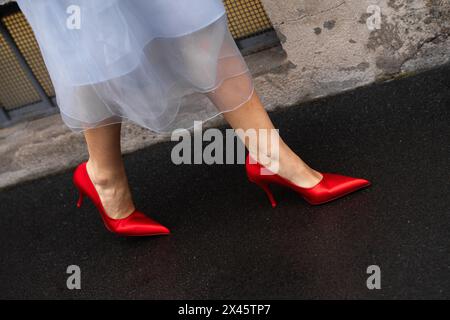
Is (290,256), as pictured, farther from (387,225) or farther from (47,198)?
(47,198)

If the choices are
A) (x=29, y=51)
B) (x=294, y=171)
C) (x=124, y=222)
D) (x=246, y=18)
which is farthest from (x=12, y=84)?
(x=294, y=171)

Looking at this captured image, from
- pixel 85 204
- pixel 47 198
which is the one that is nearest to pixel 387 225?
pixel 85 204

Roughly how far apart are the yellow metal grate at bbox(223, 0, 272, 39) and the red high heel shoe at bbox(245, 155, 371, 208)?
1.05 metres

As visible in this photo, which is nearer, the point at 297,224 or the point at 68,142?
the point at 297,224

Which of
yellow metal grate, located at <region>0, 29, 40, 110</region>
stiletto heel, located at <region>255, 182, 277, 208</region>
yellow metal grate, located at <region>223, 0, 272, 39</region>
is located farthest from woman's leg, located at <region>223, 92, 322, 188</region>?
yellow metal grate, located at <region>0, 29, 40, 110</region>

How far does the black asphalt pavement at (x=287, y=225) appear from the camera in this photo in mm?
2184

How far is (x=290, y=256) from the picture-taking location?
7.63ft

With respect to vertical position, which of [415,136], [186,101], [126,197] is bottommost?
[415,136]

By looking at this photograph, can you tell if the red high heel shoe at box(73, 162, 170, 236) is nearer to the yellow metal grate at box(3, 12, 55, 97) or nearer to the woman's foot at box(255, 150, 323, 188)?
the woman's foot at box(255, 150, 323, 188)

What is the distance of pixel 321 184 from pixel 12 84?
1.88 metres

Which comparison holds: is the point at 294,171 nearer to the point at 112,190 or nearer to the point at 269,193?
the point at 269,193

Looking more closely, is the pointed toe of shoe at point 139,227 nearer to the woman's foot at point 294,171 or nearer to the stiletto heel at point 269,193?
the stiletto heel at point 269,193

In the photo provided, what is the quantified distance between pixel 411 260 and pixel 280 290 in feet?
1.31

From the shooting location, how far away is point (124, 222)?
2.64m
